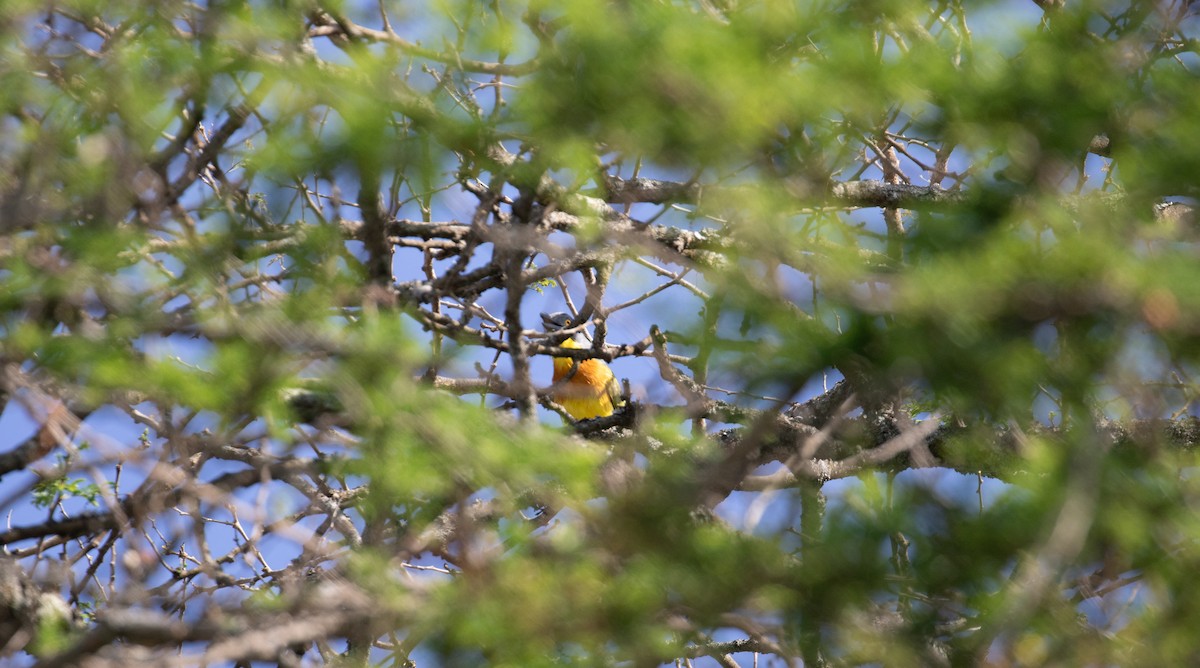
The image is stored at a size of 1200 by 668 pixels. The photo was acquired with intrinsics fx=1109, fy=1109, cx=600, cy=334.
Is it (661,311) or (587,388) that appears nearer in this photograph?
(661,311)

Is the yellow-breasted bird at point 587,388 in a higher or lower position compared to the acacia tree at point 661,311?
higher

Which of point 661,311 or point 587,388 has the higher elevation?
point 587,388

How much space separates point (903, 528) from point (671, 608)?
46 centimetres

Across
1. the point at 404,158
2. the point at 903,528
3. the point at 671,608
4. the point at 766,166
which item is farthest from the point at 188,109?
the point at 903,528

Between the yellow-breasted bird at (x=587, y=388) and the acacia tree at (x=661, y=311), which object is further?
the yellow-breasted bird at (x=587, y=388)

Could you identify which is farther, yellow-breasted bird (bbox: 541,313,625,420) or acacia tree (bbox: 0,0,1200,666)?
yellow-breasted bird (bbox: 541,313,625,420)

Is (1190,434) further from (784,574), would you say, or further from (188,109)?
(188,109)

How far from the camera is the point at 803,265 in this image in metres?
2.05

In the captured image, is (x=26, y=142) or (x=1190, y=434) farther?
(x=1190, y=434)

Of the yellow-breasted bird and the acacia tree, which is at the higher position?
the yellow-breasted bird

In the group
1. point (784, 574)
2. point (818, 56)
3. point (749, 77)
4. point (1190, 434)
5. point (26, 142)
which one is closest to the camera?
point (749, 77)

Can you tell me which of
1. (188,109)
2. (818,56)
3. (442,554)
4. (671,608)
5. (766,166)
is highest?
(188,109)

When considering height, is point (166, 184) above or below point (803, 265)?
above

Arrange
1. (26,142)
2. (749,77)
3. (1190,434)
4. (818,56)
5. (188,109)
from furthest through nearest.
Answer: (1190,434), (188,109), (26,142), (818,56), (749,77)
